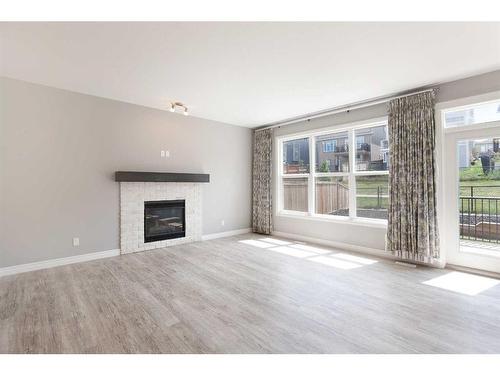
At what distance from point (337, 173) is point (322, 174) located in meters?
0.36

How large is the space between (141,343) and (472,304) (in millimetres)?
3054

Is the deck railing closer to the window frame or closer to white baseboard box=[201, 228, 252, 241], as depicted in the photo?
the window frame

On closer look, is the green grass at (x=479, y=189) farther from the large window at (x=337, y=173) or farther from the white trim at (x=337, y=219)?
the white trim at (x=337, y=219)

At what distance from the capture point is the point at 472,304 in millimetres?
2463

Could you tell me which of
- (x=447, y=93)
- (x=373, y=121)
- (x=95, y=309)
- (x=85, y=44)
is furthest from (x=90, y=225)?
(x=447, y=93)

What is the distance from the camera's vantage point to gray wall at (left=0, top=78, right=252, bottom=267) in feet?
11.1

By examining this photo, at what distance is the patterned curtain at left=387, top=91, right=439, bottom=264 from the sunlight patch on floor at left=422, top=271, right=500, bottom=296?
39 cm

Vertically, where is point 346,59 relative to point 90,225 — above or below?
above

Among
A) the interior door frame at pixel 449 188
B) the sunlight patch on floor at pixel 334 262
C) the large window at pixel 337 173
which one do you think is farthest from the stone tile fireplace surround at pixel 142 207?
the interior door frame at pixel 449 188

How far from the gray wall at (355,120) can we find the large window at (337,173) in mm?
186

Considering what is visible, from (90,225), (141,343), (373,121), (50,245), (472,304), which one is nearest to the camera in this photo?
(141,343)

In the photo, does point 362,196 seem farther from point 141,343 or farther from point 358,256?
point 141,343

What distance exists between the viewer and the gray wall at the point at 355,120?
10.7 feet

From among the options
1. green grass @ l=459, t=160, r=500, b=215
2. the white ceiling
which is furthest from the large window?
green grass @ l=459, t=160, r=500, b=215
